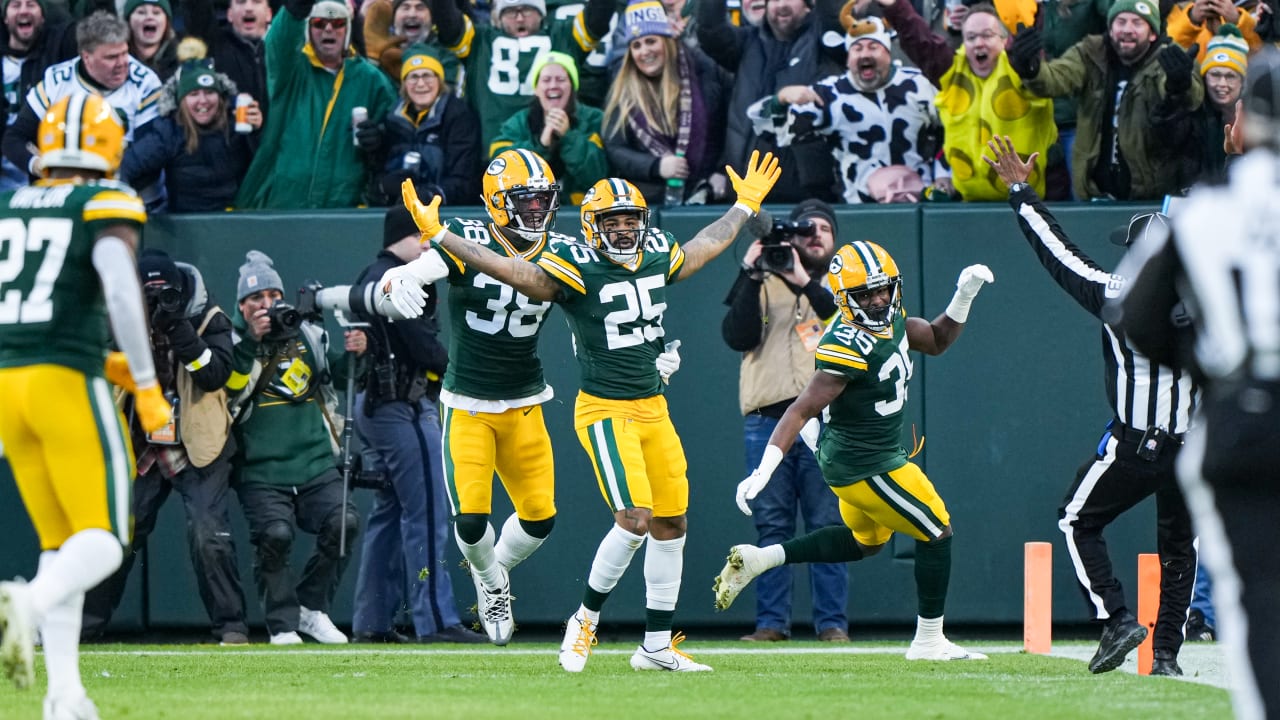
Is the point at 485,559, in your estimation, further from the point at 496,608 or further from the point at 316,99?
the point at 316,99

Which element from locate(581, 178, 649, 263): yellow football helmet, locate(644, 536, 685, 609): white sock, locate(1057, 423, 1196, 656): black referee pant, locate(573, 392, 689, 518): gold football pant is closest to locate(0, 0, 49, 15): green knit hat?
locate(581, 178, 649, 263): yellow football helmet

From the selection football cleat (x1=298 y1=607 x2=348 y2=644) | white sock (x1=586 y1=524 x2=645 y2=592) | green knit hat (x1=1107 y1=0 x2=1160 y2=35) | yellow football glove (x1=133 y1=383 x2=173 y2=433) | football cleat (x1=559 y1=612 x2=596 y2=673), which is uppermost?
green knit hat (x1=1107 y1=0 x2=1160 y2=35)

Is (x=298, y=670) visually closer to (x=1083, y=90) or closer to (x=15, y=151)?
(x=15, y=151)

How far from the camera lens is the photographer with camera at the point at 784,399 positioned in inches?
380

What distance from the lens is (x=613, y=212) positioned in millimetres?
7434

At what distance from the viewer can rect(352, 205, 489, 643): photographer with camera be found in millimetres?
9820

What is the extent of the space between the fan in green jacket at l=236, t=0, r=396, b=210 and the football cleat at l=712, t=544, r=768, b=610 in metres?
4.23

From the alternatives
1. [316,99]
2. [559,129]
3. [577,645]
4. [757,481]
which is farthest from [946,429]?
[316,99]

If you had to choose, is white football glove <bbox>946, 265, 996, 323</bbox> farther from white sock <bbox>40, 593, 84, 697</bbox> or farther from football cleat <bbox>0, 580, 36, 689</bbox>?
football cleat <bbox>0, 580, 36, 689</bbox>

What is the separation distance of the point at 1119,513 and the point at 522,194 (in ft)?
10.1

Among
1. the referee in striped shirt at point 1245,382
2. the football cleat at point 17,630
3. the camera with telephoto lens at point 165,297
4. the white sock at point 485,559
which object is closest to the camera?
the referee in striped shirt at point 1245,382

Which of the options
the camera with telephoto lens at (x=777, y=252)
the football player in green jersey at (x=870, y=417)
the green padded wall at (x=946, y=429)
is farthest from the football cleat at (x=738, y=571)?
the green padded wall at (x=946, y=429)

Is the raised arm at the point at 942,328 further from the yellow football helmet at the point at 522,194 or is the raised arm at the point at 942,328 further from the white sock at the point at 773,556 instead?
the yellow football helmet at the point at 522,194

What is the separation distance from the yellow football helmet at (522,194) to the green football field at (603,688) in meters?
2.07
